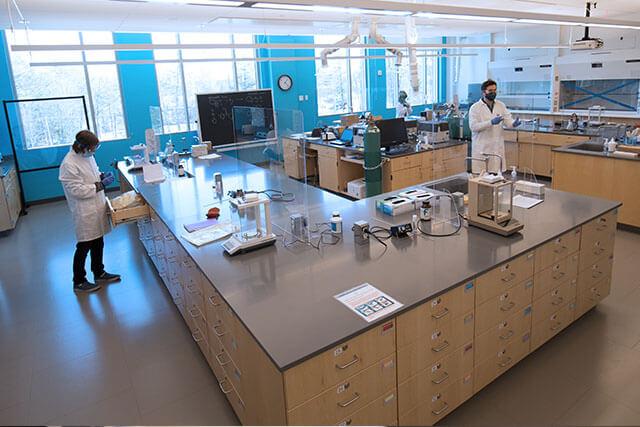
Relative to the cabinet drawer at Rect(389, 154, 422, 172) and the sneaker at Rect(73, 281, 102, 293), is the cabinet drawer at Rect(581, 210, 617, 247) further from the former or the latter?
the sneaker at Rect(73, 281, 102, 293)

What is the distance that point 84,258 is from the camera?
4.28 metres

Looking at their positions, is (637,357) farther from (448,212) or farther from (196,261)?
(196,261)

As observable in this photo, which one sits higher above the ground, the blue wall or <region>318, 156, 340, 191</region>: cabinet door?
the blue wall

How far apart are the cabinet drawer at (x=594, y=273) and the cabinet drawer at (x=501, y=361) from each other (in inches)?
28.2

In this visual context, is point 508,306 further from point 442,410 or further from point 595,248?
point 595,248

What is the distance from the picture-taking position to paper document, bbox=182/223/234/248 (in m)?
3.01

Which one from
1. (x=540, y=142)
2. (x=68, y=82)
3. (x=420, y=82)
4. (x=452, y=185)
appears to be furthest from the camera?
(x=420, y=82)

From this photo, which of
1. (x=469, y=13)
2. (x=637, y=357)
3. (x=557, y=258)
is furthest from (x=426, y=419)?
(x=469, y=13)

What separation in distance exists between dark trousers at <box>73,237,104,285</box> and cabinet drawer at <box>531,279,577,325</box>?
12.4 feet

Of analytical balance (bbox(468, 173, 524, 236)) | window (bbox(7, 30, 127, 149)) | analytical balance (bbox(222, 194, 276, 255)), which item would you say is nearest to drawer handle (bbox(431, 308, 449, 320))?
analytical balance (bbox(468, 173, 524, 236))

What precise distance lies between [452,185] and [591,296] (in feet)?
4.31

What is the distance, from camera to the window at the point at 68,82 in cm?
756

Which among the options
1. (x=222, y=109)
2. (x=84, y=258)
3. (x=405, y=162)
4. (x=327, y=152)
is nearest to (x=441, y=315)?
(x=84, y=258)

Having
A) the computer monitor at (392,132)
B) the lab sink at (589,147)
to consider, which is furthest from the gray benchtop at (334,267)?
the computer monitor at (392,132)
